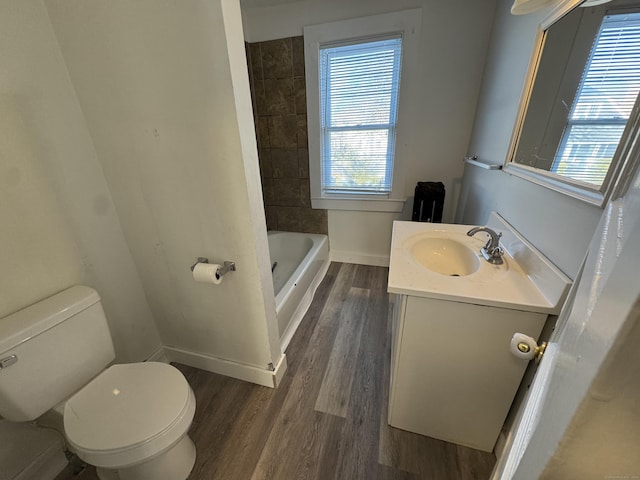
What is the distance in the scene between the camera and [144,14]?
0.85 metres

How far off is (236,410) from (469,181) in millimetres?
2287

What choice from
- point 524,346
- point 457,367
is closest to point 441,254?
Result: point 457,367

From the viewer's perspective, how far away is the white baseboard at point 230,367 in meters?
1.44

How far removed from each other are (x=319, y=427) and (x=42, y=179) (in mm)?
1652

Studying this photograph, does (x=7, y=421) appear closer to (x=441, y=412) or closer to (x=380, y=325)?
(x=441, y=412)

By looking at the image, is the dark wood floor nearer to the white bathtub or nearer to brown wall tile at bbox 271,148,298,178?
the white bathtub

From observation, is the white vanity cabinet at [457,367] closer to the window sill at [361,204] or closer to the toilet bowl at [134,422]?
the toilet bowl at [134,422]

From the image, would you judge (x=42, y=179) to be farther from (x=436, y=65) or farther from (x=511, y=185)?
(x=436, y=65)

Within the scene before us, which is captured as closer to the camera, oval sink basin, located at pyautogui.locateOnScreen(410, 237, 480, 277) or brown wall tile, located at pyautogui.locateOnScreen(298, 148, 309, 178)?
oval sink basin, located at pyautogui.locateOnScreen(410, 237, 480, 277)

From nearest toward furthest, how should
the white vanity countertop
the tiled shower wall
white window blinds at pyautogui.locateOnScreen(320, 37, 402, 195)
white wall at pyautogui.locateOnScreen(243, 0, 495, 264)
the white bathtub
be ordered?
the white vanity countertop, the white bathtub, white wall at pyautogui.locateOnScreen(243, 0, 495, 264), white window blinds at pyautogui.locateOnScreen(320, 37, 402, 195), the tiled shower wall

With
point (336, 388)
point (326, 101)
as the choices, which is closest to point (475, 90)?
point (326, 101)

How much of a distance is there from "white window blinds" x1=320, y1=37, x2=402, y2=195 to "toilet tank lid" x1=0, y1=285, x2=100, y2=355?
2012mm

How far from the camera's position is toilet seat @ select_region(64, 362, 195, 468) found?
846mm

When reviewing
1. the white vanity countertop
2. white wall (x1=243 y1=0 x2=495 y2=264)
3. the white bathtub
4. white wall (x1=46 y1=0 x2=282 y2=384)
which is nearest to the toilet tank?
white wall (x1=46 y1=0 x2=282 y2=384)
